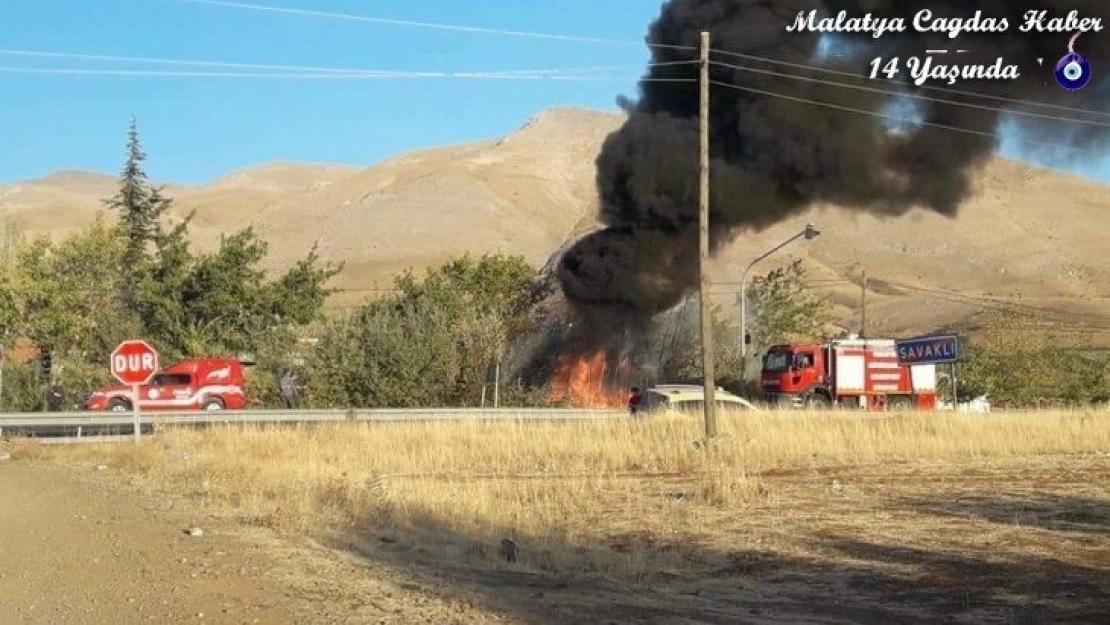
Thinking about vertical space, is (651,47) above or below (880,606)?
above

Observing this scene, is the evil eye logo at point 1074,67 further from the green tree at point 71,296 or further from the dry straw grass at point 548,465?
the green tree at point 71,296

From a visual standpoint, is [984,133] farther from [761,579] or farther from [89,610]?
[89,610]

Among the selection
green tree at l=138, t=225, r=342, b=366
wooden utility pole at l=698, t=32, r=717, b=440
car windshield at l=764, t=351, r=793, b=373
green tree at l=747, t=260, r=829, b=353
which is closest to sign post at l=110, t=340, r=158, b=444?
wooden utility pole at l=698, t=32, r=717, b=440

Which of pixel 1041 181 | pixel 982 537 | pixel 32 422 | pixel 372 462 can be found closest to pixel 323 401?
pixel 32 422

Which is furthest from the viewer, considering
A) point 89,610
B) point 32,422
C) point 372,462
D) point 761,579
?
point 32,422

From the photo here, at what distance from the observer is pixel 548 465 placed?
21484mm

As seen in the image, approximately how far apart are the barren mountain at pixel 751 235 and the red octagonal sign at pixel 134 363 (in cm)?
5460

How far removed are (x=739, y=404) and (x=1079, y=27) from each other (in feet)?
42.6

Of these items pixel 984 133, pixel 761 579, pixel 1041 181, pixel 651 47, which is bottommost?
pixel 761 579

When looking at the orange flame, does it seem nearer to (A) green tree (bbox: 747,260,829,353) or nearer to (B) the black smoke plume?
(B) the black smoke plume

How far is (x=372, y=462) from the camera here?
2117 cm

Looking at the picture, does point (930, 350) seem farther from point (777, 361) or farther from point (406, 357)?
point (406, 357)

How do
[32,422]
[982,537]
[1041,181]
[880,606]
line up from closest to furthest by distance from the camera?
[880,606] < [982,537] < [32,422] < [1041,181]

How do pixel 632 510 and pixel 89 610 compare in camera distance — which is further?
pixel 632 510
